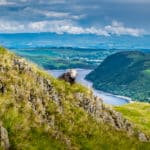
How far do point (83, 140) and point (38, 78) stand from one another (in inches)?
257

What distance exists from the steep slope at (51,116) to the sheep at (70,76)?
2.03ft

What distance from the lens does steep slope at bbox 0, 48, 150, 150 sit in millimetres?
28516

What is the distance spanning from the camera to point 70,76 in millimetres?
37938

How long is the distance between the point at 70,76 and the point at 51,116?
6.29m

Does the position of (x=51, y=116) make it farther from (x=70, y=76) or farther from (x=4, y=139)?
(x=4, y=139)

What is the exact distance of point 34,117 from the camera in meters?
30.8

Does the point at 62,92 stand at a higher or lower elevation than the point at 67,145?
higher

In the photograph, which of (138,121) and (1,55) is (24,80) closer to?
(1,55)

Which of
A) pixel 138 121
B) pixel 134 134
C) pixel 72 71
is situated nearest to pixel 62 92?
pixel 72 71

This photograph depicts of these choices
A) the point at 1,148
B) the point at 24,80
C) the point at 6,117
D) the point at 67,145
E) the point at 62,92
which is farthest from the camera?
the point at 62,92

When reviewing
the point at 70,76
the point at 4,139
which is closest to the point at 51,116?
the point at 70,76

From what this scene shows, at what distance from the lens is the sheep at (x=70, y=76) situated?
37750 millimetres

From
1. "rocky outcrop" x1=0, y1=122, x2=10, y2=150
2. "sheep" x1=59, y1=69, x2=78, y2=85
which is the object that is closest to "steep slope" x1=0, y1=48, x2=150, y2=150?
"rocky outcrop" x1=0, y1=122, x2=10, y2=150

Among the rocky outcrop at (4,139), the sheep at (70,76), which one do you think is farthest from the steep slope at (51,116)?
the sheep at (70,76)
